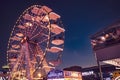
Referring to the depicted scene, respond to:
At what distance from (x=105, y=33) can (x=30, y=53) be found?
12.6 metres

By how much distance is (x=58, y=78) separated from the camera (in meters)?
19.7

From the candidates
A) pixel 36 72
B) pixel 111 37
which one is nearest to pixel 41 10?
pixel 36 72

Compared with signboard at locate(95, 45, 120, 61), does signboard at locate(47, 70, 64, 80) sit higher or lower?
lower

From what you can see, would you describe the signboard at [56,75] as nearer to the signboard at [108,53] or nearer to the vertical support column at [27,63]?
the signboard at [108,53]

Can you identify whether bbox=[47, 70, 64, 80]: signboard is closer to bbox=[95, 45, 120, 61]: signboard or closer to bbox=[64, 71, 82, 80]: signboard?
bbox=[64, 71, 82, 80]: signboard

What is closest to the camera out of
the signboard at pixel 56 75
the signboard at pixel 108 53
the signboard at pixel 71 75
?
the signboard at pixel 108 53

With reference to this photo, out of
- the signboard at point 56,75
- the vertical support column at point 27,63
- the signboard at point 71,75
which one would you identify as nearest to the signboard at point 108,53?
the signboard at point 71,75

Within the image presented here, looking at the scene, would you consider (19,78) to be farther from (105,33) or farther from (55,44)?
(105,33)

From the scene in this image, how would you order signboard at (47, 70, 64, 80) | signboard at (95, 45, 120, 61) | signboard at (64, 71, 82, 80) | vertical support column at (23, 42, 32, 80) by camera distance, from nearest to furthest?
signboard at (95, 45, 120, 61) < signboard at (47, 70, 64, 80) < signboard at (64, 71, 82, 80) < vertical support column at (23, 42, 32, 80)

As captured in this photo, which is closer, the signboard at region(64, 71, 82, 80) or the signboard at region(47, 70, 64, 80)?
the signboard at region(47, 70, 64, 80)

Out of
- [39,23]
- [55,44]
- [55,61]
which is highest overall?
[39,23]

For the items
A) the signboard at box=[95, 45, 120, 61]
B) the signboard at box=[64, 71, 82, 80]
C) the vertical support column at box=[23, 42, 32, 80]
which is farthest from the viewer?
the vertical support column at box=[23, 42, 32, 80]

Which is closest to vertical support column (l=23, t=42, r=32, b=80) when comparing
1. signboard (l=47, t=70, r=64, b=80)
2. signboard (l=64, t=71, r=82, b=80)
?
signboard (l=47, t=70, r=64, b=80)

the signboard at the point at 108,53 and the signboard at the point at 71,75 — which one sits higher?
the signboard at the point at 108,53
